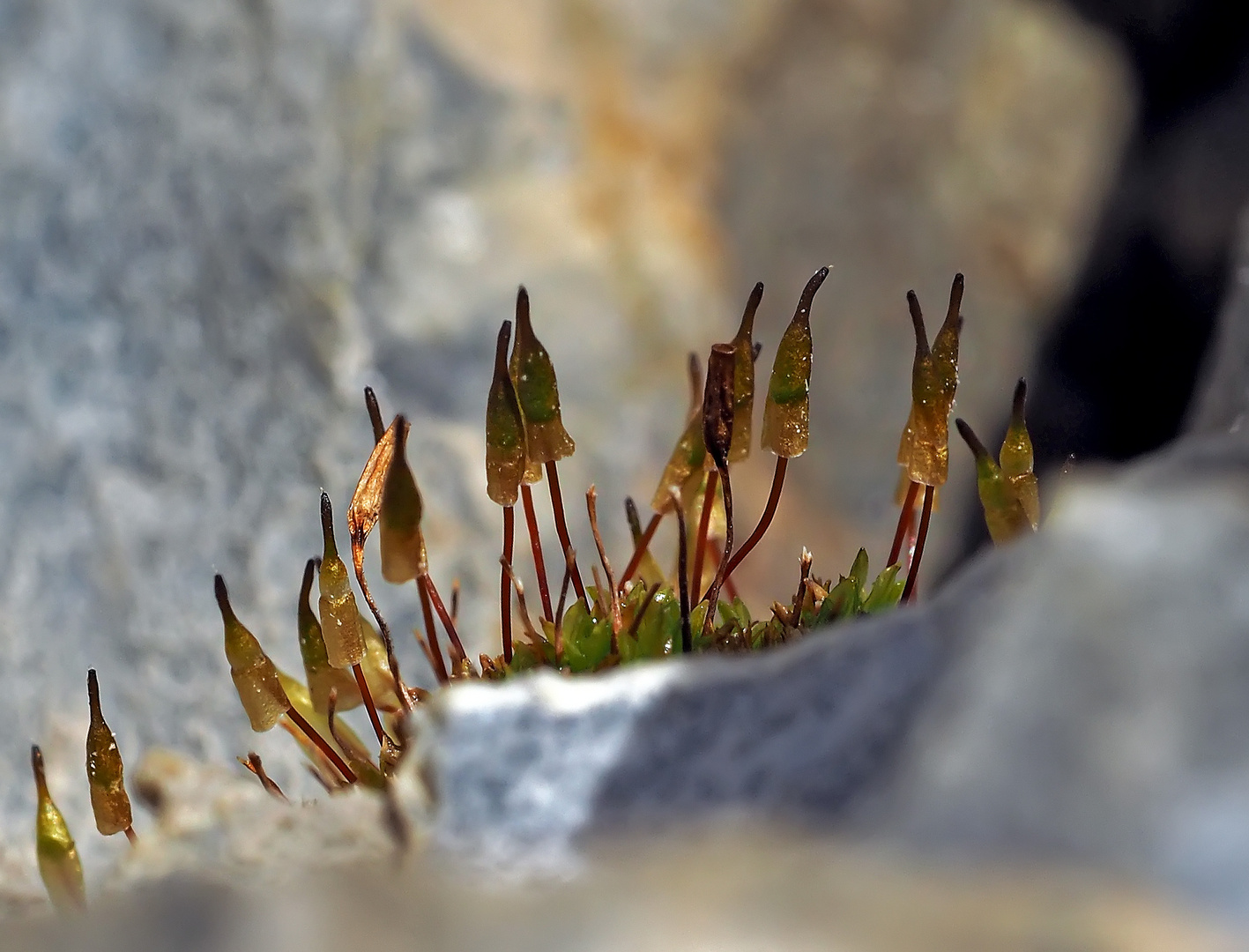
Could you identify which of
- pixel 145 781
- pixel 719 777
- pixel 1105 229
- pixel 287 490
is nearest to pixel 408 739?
pixel 145 781

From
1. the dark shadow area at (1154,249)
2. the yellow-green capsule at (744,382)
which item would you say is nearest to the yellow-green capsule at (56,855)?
the yellow-green capsule at (744,382)

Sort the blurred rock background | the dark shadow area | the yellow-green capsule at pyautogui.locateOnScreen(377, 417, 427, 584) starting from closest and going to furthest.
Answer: the yellow-green capsule at pyautogui.locateOnScreen(377, 417, 427, 584)
the blurred rock background
the dark shadow area

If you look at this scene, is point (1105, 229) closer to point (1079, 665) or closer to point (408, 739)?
point (408, 739)

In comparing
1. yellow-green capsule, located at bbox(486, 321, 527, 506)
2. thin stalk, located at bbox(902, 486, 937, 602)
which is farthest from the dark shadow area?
yellow-green capsule, located at bbox(486, 321, 527, 506)

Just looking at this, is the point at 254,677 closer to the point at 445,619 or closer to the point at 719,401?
the point at 445,619

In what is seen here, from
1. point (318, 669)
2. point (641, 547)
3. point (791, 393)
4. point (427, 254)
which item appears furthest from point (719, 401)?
point (427, 254)

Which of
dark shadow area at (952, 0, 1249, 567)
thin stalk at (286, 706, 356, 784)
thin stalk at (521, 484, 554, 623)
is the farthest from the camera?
dark shadow area at (952, 0, 1249, 567)

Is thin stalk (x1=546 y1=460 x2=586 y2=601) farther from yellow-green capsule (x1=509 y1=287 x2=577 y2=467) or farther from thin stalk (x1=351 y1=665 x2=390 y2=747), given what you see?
thin stalk (x1=351 y1=665 x2=390 y2=747)
